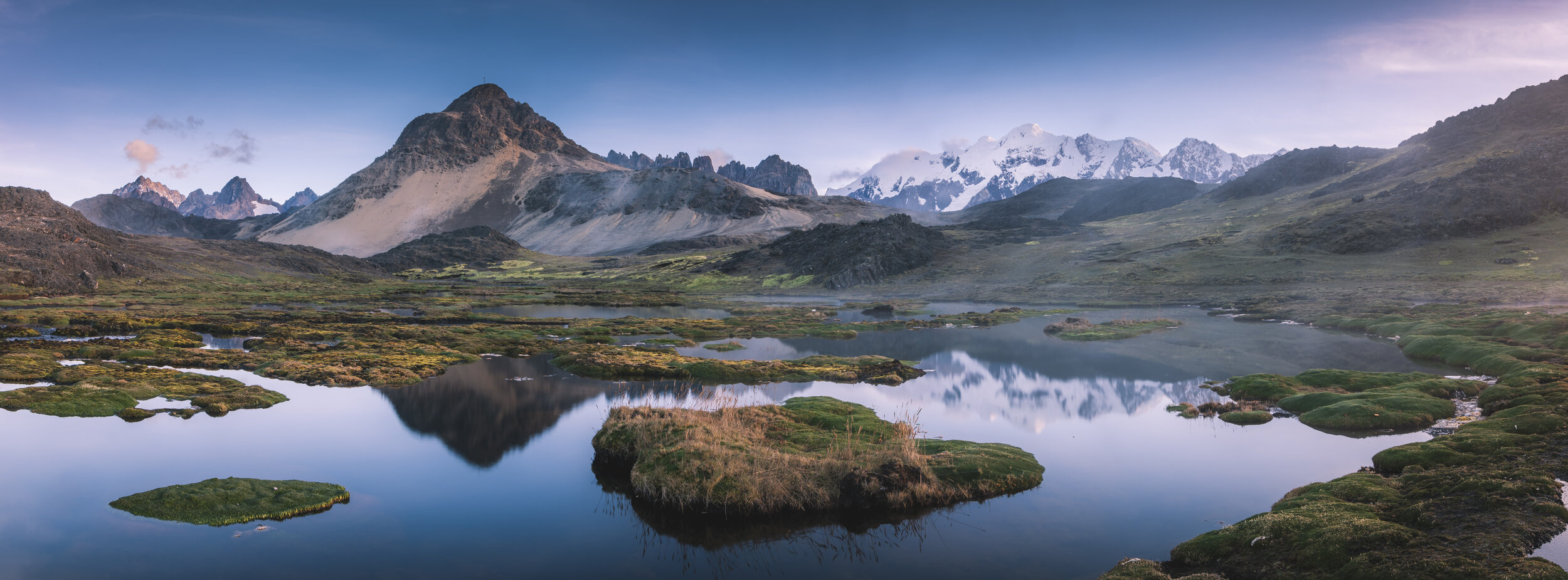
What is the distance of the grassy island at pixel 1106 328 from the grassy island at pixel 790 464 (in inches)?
1969

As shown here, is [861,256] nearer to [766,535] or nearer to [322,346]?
[322,346]

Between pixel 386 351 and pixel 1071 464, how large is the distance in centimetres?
5174

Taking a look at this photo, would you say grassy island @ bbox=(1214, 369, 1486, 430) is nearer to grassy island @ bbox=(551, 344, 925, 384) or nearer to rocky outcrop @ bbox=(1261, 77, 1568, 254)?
grassy island @ bbox=(551, 344, 925, 384)

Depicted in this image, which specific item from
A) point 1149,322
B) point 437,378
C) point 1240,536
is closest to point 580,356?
point 437,378

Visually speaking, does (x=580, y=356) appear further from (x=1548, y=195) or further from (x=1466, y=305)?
(x=1548, y=195)

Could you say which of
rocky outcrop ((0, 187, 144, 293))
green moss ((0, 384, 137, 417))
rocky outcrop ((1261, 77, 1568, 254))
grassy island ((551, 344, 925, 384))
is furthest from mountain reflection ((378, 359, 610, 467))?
rocky outcrop ((1261, 77, 1568, 254))

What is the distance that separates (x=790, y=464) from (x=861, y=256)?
15132 cm

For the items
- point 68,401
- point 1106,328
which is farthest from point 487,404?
point 1106,328

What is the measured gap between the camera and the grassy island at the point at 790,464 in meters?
23.2

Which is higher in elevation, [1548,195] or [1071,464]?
[1548,195]

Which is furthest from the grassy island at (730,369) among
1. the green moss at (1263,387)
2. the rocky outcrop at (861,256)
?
the rocky outcrop at (861,256)

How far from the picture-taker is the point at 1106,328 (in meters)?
79.1

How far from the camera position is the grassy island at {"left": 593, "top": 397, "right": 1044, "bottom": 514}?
2325 cm

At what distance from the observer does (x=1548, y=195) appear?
133m
